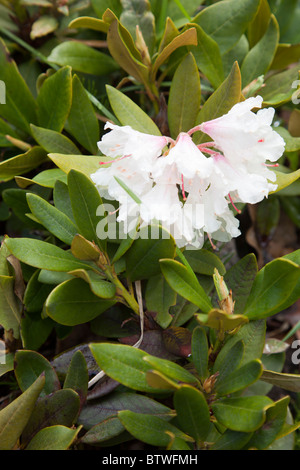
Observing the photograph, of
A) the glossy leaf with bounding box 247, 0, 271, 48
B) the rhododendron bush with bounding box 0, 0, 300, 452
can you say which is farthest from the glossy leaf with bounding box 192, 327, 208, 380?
the glossy leaf with bounding box 247, 0, 271, 48

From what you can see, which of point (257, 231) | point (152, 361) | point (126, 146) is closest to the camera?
point (152, 361)

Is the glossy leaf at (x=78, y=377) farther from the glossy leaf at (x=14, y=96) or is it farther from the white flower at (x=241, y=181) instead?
the glossy leaf at (x=14, y=96)

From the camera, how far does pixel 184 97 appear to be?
1218 mm

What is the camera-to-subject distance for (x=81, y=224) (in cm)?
106

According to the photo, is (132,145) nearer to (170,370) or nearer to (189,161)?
(189,161)

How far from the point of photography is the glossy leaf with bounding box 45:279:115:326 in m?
1.00

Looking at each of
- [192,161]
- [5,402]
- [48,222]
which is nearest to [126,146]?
[192,161]

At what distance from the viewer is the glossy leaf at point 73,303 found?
3.26 feet

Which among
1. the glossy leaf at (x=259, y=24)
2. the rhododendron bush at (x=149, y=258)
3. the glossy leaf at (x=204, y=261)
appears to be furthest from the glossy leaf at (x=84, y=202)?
the glossy leaf at (x=259, y=24)

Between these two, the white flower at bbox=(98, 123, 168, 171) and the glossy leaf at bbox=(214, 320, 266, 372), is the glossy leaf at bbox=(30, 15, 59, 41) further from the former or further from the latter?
the glossy leaf at bbox=(214, 320, 266, 372)

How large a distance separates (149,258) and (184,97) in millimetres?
457

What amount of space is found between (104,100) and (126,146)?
62 centimetres

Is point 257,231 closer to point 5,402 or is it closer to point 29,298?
point 29,298

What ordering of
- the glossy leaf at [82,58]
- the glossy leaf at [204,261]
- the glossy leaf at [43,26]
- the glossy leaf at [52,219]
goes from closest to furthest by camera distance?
the glossy leaf at [52,219] < the glossy leaf at [204,261] < the glossy leaf at [82,58] < the glossy leaf at [43,26]
